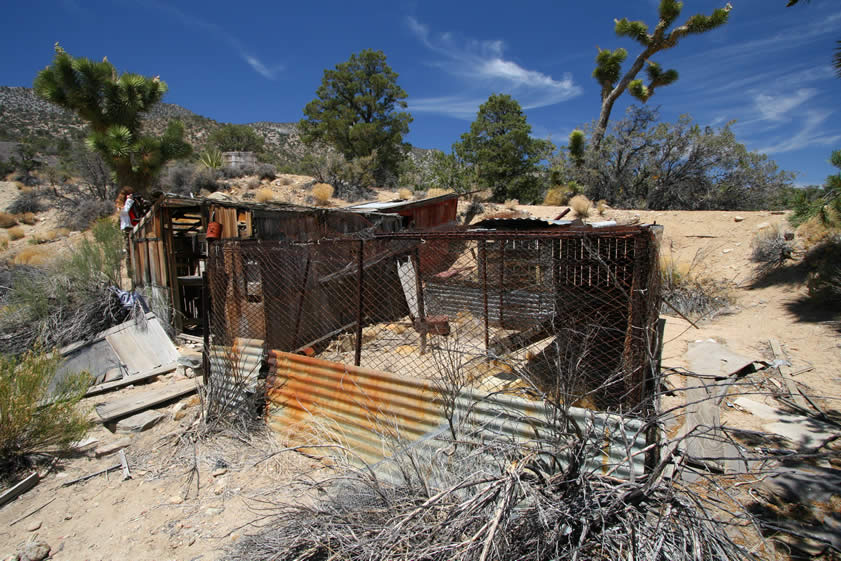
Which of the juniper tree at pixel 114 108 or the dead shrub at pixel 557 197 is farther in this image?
the dead shrub at pixel 557 197

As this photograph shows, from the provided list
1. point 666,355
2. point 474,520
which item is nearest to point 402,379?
point 474,520

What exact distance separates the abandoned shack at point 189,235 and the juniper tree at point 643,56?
19980 mm

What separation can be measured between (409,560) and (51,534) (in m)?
2.88

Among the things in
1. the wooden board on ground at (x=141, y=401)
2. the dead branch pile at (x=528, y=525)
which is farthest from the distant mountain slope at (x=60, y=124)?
the dead branch pile at (x=528, y=525)

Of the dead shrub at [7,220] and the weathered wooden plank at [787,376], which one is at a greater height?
the dead shrub at [7,220]

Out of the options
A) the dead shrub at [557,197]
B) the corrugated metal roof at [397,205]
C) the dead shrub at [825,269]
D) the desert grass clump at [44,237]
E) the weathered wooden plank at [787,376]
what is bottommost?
the weathered wooden plank at [787,376]

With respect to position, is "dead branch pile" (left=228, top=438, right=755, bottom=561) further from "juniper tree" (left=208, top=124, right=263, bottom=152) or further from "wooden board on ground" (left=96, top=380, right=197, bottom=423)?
"juniper tree" (left=208, top=124, right=263, bottom=152)

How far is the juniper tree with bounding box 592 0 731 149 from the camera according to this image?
73.0 ft

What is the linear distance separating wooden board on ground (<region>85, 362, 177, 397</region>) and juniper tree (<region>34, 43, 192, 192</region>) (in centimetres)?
1250

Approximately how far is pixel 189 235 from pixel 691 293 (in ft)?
37.7

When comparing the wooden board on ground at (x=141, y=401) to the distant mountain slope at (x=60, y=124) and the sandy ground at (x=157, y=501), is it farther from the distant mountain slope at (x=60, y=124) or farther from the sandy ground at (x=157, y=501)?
the distant mountain slope at (x=60, y=124)

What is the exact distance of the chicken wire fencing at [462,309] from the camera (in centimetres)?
309

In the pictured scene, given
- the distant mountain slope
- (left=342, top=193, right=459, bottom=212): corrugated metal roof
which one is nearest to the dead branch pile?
(left=342, top=193, right=459, bottom=212): corrugated metal roof

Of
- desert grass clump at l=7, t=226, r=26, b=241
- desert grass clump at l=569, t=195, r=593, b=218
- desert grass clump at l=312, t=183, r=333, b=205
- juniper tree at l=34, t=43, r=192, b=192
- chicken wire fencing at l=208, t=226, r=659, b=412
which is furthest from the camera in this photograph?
desert grass clump at l=312, t=183, r=333, b=205
